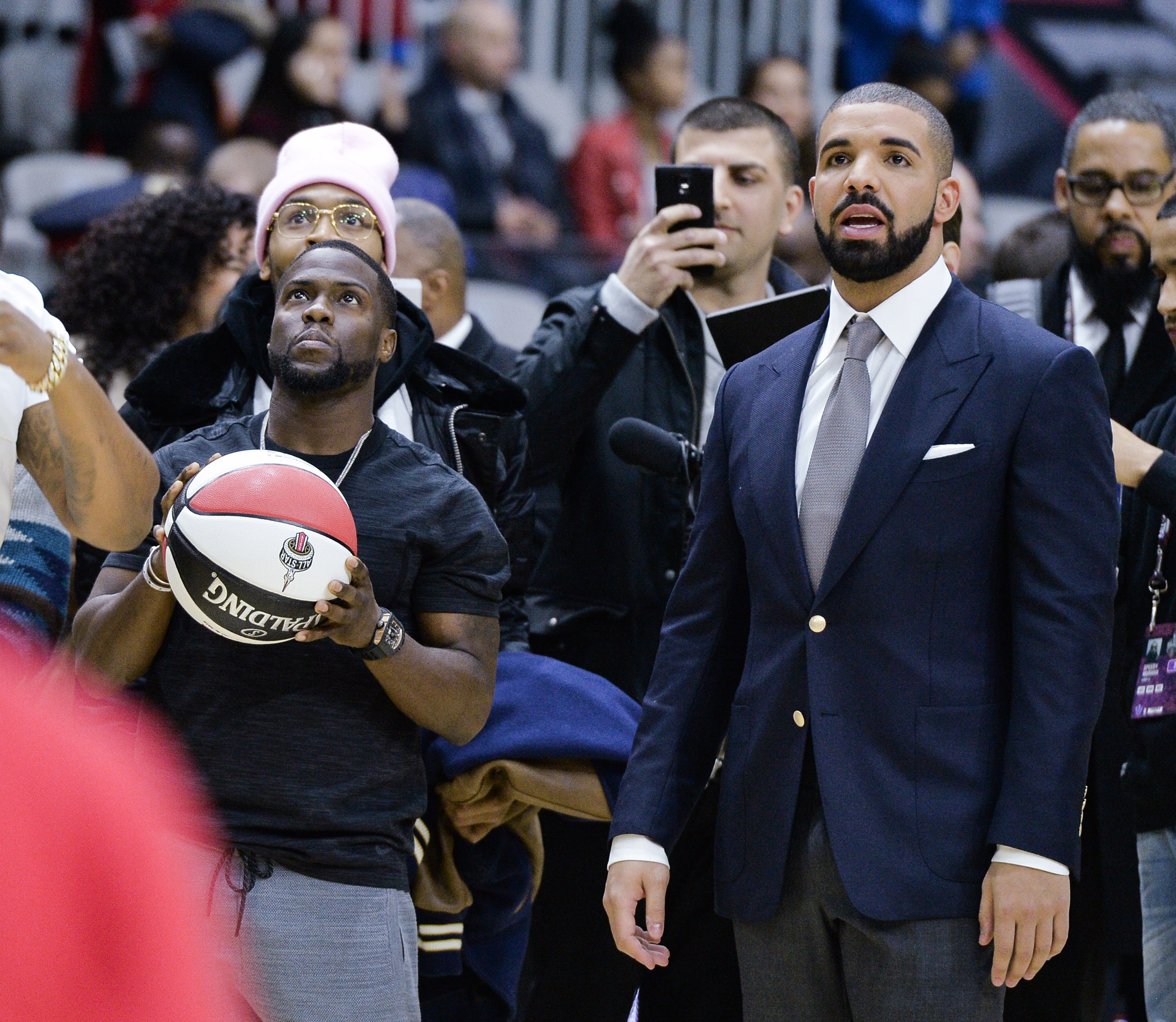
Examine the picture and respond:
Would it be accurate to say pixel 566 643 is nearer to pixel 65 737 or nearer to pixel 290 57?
pixel 65 737

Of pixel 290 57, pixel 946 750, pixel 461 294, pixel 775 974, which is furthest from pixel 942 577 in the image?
pixel 290 57

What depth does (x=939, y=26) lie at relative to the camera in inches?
381

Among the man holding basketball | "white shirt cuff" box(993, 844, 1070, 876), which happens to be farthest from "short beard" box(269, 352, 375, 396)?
"white shirt cuff" box(993, 844, 1070, 876)

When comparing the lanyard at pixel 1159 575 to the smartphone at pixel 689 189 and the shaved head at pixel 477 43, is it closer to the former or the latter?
the smartphone at pixel 689 189

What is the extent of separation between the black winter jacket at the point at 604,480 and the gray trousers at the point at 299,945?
1.19m

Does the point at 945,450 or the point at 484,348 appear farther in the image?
the point at 484,348

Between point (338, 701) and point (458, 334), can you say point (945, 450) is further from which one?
point (458, 334)

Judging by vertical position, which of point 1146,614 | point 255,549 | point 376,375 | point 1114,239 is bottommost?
point 1146,614

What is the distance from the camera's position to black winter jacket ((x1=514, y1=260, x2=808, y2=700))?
3902 millimetres

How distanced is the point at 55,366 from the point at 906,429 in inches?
50.8

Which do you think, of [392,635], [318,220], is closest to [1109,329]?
[318,220]

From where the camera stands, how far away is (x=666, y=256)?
12.9ft

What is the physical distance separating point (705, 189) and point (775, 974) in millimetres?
1995

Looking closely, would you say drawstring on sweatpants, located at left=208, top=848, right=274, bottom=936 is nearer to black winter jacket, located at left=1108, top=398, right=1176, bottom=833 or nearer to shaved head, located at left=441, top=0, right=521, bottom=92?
black winter jacket, located at left=1108, top=398, right=1176, bottom=833
